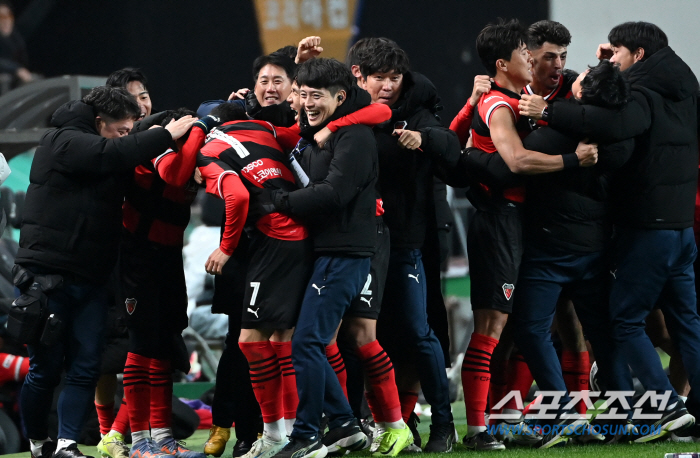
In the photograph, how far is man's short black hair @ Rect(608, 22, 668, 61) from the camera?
466 cm

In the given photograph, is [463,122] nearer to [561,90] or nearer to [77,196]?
[561,90]

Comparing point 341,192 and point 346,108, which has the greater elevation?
point 346,108

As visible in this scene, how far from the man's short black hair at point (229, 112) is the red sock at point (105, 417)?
1622 millimetres

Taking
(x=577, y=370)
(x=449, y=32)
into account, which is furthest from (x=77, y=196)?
(x=449, y=32)

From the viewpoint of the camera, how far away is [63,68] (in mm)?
11930

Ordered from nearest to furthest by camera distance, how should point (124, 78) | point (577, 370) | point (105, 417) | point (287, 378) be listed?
point (287, 378) < point (577, 370) < point (105, 417) < point (124, 78)

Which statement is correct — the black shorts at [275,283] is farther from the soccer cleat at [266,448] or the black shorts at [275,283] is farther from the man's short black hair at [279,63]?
the man's short black hair at [279,63]

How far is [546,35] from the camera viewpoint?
475 centimetres

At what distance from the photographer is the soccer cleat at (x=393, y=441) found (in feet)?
14.2

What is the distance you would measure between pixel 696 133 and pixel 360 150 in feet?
5.50

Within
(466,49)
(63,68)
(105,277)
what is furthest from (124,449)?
(63,68)

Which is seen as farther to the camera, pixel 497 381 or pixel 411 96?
pixel 497 381

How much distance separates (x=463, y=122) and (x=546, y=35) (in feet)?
1.95
